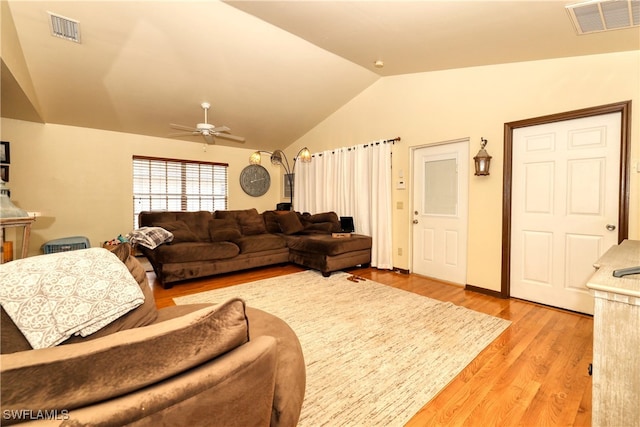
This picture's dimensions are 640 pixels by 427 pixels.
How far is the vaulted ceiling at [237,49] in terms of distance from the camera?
2.40m

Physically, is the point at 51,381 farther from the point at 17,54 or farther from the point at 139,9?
the point at 17,54

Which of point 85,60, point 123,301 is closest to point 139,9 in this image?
point 85,60

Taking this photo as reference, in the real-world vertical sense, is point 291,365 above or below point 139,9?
below

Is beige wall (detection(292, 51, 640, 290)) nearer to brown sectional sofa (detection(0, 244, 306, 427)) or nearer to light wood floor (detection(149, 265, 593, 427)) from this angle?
light wood floor (detection(149, 265, 593, 427))

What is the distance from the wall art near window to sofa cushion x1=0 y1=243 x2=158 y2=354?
13.7 ft

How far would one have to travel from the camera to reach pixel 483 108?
3.33 m

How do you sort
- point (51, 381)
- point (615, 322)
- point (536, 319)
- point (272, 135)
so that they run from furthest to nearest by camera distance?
point (272, 135), point (536, 319), point (615, 322), point (51, 381)

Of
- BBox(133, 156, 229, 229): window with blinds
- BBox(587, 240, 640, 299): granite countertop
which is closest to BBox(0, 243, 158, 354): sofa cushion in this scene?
BBox(587, 240, 640, 299): granite countertop

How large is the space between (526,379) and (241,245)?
355 cm

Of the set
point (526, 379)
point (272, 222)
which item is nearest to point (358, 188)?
point (272, 222)

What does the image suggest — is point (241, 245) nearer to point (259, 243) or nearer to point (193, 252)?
point (259, 243)

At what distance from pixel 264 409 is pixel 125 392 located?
370mm

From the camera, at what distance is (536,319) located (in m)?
2.61
